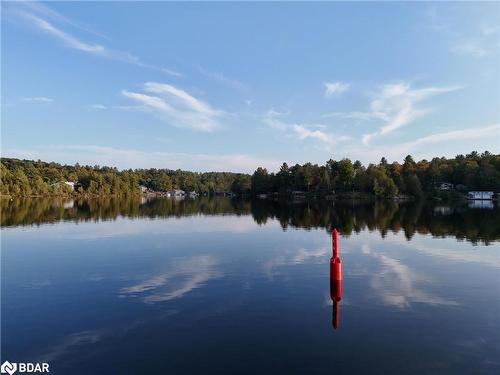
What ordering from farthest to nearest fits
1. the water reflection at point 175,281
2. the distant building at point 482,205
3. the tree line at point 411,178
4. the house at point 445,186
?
1. the house at point 445,186
2. the tree line at point 411,178
3. the distant building at point 482,205
4. the water reflection at point 175,281

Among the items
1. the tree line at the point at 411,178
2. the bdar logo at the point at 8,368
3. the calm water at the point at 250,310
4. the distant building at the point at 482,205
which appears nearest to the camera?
the bdar logo at the point at 8,368

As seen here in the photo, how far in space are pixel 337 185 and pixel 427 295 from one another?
6733 inches

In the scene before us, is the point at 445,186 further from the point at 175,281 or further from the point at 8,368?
the point at 8,368

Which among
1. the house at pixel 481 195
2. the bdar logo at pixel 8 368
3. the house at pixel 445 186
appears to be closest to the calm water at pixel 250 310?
the bdar logo at pixel 8 368

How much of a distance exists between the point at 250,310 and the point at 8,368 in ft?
31.3

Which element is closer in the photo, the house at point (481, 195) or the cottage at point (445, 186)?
the house at point (481, 195)

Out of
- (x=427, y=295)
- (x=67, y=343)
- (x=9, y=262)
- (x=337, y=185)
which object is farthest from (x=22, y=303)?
(x=337, y=185)

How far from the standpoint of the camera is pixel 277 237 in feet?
147

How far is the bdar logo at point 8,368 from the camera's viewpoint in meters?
12.5

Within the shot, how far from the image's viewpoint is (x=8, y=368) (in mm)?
12625

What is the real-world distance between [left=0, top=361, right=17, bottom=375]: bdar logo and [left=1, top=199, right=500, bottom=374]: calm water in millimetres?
345

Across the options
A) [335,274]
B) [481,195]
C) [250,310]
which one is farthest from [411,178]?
[250,310]

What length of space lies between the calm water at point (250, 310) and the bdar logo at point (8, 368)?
1.13 feet

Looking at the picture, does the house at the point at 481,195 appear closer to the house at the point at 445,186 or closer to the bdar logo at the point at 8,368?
the house at the point at 445,186
